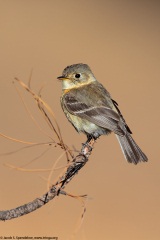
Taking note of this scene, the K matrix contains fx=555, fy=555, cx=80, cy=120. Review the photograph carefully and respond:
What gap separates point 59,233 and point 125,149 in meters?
1.93

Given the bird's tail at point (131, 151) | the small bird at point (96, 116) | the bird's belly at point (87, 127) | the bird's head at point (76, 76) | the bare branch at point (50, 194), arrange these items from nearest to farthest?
the bare branch at point (50, 194) < the bird's tail at point (131, 151) < the small bird at point (96, 116) < the bird's belly at point (87, 127) < the bird's head at point (76, 76)

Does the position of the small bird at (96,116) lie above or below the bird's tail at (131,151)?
above

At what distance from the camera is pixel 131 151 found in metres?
4.11

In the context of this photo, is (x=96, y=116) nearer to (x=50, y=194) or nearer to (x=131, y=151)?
(x=131, y=151)

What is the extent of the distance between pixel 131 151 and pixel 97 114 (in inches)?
16.2

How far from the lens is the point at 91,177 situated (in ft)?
24.8

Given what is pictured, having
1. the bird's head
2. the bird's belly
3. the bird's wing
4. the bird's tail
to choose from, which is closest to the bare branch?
the bird's tail

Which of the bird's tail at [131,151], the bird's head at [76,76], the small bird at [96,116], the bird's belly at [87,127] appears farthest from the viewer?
the bird's head at [76,76]

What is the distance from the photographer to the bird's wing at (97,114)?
13.9 ft

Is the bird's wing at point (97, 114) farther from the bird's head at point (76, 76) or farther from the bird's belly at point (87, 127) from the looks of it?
the bird's head at point (76, 76)

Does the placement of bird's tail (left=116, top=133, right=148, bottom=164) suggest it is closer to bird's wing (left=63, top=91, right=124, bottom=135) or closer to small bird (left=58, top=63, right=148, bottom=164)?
small bird (left=58, top=63, right=148, bottom=164)

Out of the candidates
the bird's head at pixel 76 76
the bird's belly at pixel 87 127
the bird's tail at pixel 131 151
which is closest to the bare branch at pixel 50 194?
the bird's tail at pixel 131 151

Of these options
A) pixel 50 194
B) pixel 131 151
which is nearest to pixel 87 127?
pixel 131 151

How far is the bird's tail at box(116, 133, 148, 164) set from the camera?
13.0 ft
